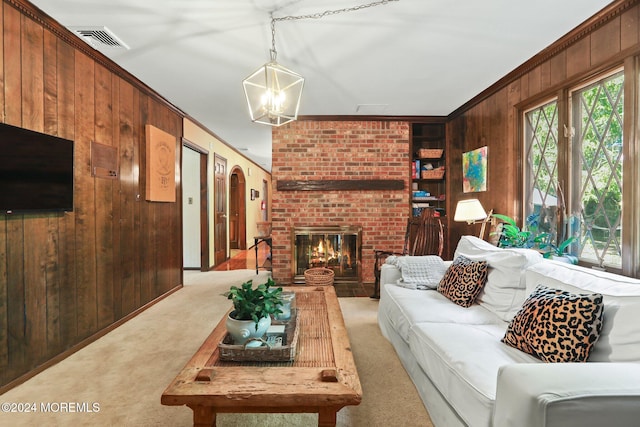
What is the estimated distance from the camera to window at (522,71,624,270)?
7.06ft

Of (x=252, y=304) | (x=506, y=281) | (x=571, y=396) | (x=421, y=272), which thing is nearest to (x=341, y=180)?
(x=421, y=272)

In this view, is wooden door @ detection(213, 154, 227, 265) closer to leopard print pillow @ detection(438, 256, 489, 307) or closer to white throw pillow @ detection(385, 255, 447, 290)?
white throw pillow @ detection(385, 255, 447, 290)

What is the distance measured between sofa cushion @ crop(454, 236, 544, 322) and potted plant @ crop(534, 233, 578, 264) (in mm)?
394

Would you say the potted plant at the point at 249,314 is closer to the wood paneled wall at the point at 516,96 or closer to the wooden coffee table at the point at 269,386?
the wooden coffee table at the point at 269,386

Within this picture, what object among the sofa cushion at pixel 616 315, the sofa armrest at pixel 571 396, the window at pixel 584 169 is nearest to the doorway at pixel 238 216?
the window at pixel 584 169

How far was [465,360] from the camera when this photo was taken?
4.45ft

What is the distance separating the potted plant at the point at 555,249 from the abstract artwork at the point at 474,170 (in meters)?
1.26

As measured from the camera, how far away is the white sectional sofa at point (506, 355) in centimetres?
87

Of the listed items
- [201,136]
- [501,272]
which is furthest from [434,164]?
[201,136]

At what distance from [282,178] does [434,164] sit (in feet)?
7.47

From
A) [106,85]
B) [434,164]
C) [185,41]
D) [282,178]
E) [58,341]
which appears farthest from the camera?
[434,164]

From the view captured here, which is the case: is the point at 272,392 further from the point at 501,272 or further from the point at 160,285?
the point at 160,285

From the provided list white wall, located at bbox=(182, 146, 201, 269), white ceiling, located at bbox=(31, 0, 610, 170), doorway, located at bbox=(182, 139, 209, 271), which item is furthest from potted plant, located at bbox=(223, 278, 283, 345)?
white wall, located at bbox=(182, 146, 201, 269)

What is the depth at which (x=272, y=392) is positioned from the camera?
1118 mm
